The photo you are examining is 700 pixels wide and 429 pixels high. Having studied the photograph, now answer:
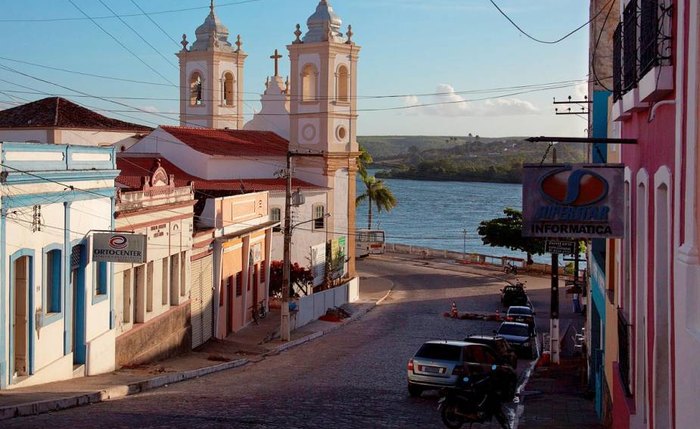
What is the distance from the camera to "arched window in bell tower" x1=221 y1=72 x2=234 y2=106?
62.7 meters

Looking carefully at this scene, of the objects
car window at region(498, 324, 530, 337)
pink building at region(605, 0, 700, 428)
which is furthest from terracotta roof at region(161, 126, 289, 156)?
pink building at region(605, 0, 700, 428)

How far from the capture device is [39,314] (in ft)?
61.7

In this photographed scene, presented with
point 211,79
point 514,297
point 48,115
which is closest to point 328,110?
point 211,79

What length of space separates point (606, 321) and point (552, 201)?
258 inches

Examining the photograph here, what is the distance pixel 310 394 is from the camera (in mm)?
20016

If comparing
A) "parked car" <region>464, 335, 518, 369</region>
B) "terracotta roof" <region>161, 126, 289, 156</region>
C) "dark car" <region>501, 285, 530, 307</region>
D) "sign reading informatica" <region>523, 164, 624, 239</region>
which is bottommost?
"dark car" <region>501, 285, 530, 307</region>

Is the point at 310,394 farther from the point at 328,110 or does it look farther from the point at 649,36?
the point at 328,110

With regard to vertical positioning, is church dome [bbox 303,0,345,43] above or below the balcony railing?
above

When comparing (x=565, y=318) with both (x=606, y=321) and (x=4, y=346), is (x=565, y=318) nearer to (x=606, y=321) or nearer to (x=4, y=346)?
(x=606, y=321)

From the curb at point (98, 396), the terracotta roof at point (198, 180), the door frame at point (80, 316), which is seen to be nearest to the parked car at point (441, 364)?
the curb at point (98, 396)

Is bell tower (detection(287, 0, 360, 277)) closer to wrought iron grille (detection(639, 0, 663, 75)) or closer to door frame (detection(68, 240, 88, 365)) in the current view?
door frame (detection(68, 240, 88, 365))

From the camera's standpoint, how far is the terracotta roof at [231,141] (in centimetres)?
5097

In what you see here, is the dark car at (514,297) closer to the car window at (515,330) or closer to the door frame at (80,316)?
the car window at (515,330)

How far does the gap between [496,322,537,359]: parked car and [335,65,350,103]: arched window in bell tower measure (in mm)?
22642
